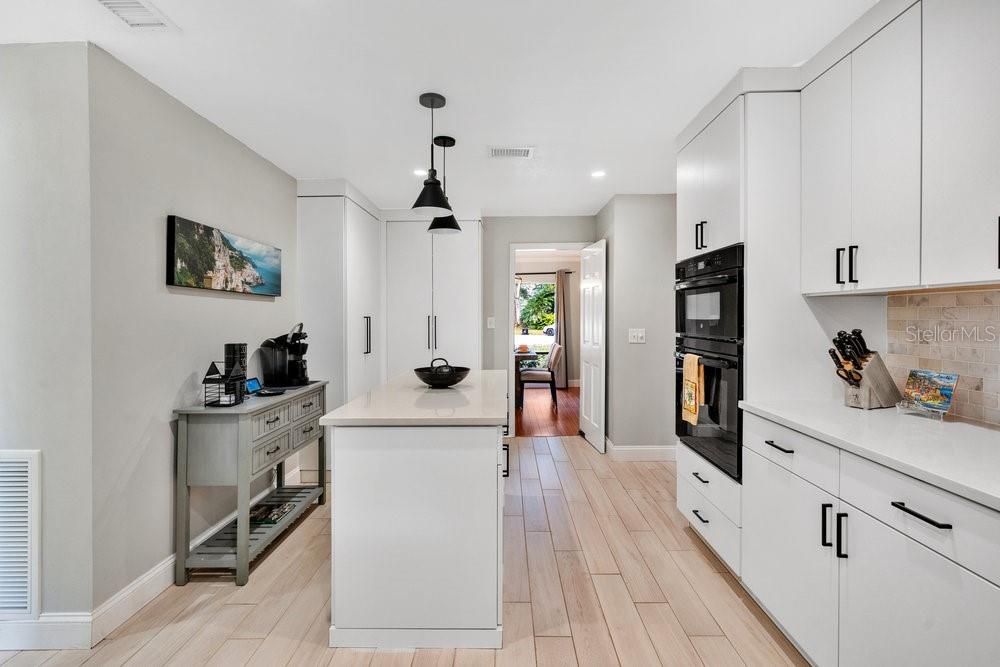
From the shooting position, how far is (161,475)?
2373 millimetres

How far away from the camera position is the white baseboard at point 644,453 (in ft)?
14.5

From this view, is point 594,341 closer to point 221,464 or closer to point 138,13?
point 221,464

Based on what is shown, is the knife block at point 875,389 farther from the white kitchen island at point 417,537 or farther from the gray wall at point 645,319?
the gray wall at point 645,319

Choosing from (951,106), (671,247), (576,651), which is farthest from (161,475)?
(671,247)

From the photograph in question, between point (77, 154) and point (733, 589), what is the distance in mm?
3415

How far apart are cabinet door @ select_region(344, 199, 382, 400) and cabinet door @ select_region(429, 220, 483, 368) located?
58 centimetres

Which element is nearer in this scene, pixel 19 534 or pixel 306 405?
pixel 19 534

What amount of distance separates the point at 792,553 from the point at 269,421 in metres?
2.50

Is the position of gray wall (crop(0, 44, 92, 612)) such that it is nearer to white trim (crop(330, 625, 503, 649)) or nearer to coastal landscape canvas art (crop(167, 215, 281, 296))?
coastal landscape canvas art (crop(167, 215, 281, 296))

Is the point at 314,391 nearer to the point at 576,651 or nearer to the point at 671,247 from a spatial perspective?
the point at 576,651

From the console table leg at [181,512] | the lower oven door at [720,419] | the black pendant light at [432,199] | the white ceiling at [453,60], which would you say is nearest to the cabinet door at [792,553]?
the lower oven door at [720,419]

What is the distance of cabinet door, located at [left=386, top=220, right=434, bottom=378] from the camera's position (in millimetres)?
5000

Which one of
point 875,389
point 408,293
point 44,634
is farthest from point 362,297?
point 875,389

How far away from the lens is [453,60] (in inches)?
84.8
